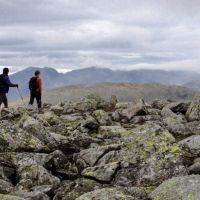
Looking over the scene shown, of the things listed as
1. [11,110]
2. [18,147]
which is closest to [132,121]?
[11,110]

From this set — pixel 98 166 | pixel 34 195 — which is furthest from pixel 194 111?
pixel 34 195

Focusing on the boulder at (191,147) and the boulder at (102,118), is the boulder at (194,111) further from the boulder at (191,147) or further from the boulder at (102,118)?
the boulder at (191,147)

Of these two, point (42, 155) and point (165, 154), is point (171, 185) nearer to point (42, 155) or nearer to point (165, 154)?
point (165, 154)

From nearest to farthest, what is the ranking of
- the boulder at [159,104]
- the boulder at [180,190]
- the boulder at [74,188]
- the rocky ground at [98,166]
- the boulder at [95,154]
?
1. the boulder at [180,190]
2. the rocky ground at [98,166]
3. the boulder at [74,188]
4. the boulder at [95,154]
5. the boulder at [159,104]

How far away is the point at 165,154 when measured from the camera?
57.2ft

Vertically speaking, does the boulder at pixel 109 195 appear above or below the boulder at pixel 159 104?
below

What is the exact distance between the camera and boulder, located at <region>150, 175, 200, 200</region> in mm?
12914

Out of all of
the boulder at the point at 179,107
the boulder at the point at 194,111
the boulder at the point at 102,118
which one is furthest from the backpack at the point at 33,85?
the boulder at the point at 194,111

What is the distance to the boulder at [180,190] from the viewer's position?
42.4 ft

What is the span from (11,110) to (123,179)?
20.4m

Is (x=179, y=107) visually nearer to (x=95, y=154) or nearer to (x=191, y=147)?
(x=191, y=147)

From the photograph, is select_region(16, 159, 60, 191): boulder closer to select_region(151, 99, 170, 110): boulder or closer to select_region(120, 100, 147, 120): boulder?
select_region(120, 100, 147, 120): boulder

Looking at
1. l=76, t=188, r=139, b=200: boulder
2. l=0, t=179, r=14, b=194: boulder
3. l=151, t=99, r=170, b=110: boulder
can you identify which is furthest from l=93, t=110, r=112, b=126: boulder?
l=76, t=188, r=139, b=200: boulder

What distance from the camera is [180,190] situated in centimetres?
1323
